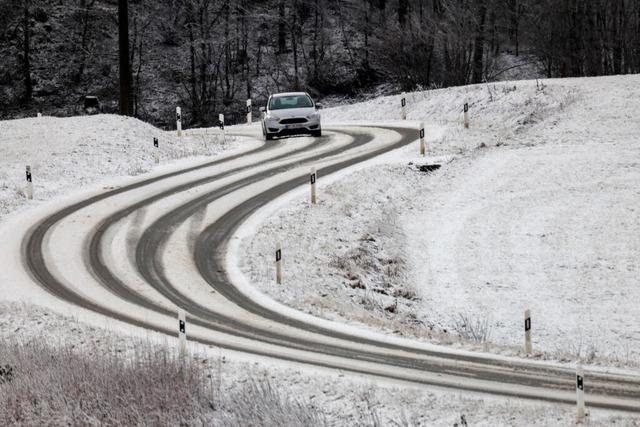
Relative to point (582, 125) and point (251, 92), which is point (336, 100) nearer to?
point (251, 92)

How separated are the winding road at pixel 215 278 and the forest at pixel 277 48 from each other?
75.7ft

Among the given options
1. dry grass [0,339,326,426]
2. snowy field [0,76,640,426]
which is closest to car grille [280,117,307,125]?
snowy field [0,76,640,426]

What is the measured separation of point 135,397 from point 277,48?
53.3 metres

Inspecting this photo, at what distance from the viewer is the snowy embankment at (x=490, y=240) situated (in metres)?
18.1

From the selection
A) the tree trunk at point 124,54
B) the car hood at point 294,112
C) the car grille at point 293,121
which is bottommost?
the car grille at point 293,121

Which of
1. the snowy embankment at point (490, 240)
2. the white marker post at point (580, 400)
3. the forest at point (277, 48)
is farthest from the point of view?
the forest at point (277, 48)

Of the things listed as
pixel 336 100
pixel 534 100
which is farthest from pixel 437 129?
pixel 336 100

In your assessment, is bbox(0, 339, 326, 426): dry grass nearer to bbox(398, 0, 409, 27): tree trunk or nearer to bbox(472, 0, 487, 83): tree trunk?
bbox(472, 0, 487, 83): tree trunk

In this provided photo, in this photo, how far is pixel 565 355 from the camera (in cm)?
1369

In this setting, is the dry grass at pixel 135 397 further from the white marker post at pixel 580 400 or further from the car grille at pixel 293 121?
the car grille at pixel 293 121

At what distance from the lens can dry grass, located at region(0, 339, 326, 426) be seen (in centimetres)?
1040

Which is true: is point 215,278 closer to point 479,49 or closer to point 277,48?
point 479,49

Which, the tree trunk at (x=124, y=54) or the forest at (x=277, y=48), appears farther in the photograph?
the forest at (x=277, y=48)

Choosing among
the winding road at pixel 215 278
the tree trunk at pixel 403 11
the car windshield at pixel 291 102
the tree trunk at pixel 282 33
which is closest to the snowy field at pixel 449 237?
the winding road at pixel 215 278
